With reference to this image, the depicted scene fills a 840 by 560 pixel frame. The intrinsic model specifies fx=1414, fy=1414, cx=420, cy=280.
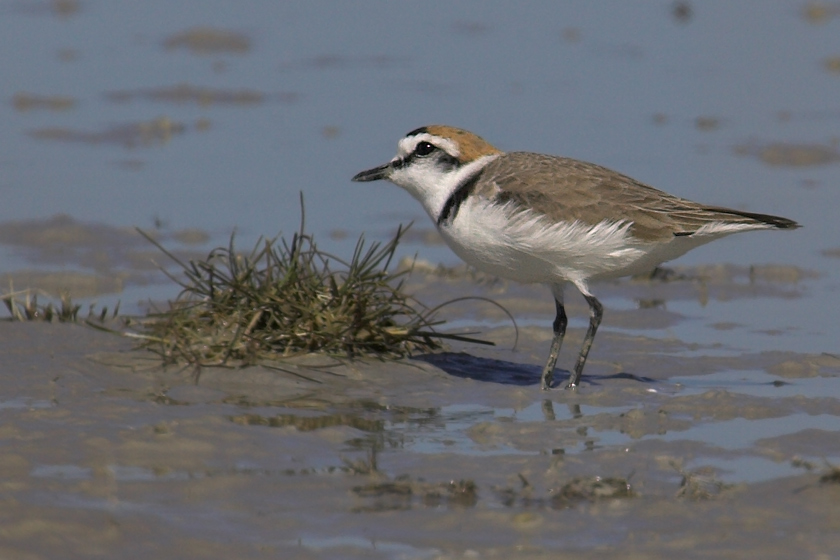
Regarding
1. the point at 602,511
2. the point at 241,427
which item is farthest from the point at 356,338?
the point at 602,511

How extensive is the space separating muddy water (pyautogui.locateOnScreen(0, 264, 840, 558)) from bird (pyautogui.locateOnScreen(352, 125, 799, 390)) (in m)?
0.69

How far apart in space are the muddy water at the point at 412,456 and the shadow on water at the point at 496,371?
24 mm

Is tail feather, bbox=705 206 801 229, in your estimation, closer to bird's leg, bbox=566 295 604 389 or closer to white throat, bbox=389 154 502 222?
bird's leg, bbox=566 295 604 389

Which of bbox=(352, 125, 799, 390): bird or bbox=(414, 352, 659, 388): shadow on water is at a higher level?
bbox=(352, 125, 799, 390): bird

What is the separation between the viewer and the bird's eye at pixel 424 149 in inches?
339

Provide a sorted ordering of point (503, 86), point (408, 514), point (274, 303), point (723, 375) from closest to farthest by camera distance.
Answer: point (408, 514) → point (274, 303) → point (723, 375) → point (503, 86)

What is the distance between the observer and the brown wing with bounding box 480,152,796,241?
809cm

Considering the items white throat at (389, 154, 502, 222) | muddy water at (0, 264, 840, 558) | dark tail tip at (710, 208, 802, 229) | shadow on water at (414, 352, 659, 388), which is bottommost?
muddy water at (0, 264, 840, 558)

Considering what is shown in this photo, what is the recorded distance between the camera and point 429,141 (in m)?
8.60

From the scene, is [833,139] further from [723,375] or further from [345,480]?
[345,480]

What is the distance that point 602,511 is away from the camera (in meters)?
5.87

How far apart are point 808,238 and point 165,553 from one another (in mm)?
8156

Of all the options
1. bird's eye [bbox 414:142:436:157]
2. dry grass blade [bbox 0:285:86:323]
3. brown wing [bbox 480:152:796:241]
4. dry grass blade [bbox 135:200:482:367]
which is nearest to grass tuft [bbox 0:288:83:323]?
dry grass blade [bbox 0:285:86:323]

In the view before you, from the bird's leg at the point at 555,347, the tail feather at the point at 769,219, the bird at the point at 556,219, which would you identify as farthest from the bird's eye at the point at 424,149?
the tail feather at the point at 769,219
